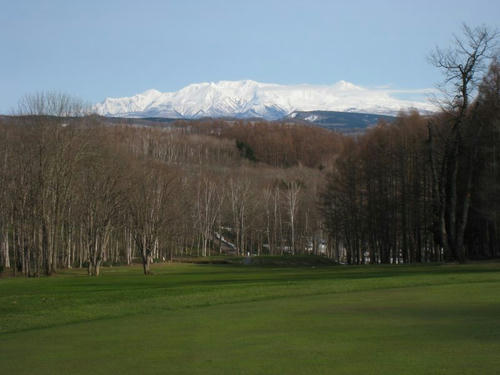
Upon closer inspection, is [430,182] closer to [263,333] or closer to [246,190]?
[246,190]

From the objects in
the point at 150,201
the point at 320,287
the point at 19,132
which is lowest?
the point at 320,287

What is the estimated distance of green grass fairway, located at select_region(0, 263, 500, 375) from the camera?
1171cm

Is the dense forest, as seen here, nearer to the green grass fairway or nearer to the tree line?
the tree line

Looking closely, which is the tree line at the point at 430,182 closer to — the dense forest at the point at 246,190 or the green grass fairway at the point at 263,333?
the dense forest at the point at 246,190

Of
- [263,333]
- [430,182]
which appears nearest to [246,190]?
[430,182]

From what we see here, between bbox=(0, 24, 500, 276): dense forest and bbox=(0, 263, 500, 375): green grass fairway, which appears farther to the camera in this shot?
bbox=(0, 24, 500, 276): dense forest

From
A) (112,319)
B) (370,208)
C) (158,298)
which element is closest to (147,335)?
(112,319)

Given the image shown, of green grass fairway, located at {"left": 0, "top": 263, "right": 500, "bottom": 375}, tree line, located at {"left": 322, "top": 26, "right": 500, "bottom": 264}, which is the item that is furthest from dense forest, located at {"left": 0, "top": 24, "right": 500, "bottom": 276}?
green grass fairway, located at {"left": 0, "top": 263, "right": 500, "bottom": 375}

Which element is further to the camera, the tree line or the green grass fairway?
the tree line

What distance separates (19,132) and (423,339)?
5322cm

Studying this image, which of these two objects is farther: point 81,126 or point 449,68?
point 81,126

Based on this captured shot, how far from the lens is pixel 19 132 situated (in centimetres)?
5941

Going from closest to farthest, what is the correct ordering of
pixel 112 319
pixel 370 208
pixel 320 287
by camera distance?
pixel 112 319
pixel 320 287
pixel 370 208

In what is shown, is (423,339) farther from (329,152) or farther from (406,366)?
(329,152)
